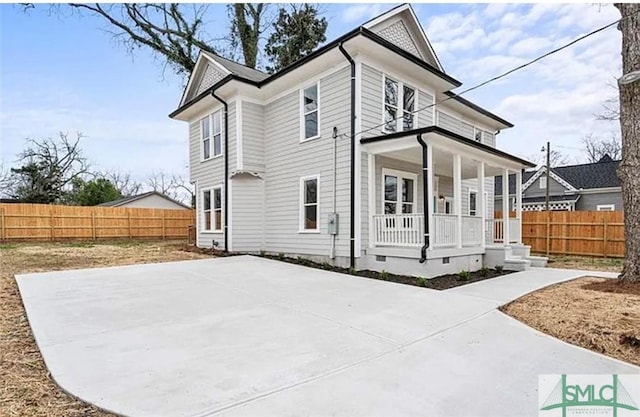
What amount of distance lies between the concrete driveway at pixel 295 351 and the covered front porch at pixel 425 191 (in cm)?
199

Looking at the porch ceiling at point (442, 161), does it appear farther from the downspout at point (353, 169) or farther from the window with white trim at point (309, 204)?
the window with white trim at point (309, 204)

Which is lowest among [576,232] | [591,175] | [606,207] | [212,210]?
[576,232]

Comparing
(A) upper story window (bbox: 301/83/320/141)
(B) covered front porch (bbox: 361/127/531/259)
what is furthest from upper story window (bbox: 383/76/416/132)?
(A) upper story window (bbox: 301/83/320/141)

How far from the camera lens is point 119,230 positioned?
1916cm

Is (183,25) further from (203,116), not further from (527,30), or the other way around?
(527,30)

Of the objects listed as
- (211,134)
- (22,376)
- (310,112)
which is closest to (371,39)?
(310,112)

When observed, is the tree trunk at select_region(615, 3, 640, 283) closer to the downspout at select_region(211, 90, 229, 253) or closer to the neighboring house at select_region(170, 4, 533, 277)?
the neighboring house at select_region(170, 4, 533, 277)

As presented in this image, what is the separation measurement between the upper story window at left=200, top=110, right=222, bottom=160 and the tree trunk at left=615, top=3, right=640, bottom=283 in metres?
10.7

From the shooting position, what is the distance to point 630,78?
648 centimetres

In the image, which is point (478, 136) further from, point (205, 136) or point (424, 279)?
point (205, 136)

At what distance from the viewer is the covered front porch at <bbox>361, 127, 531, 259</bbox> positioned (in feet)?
26.2

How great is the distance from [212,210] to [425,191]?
7925mm

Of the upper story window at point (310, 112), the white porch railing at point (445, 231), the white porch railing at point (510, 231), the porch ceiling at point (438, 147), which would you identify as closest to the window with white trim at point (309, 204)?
the upper story window at point (310, 112)

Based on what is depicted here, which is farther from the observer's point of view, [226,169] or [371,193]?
[226,169]
